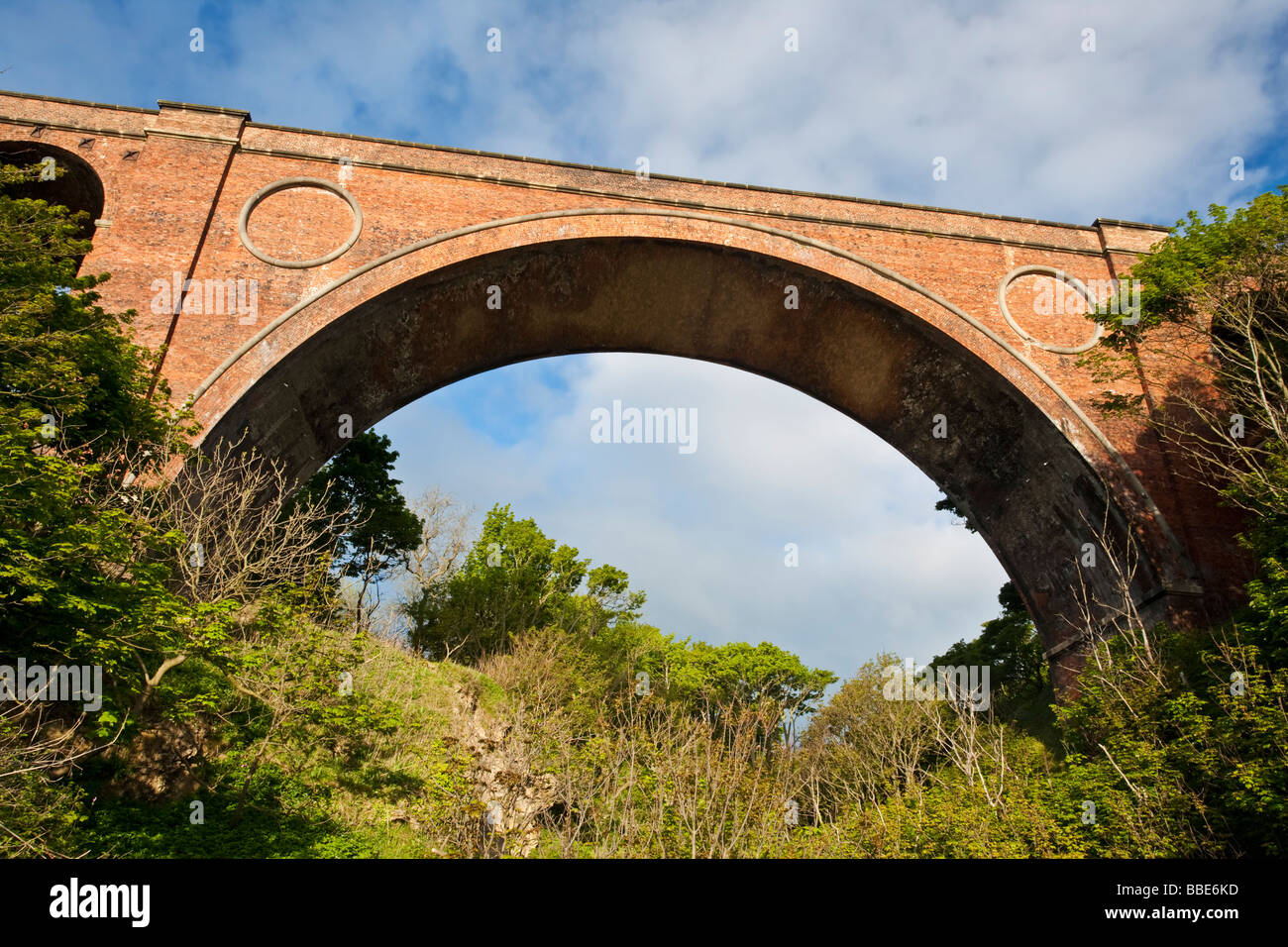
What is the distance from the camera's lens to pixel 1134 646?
11844 millimetres

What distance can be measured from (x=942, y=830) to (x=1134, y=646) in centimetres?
389

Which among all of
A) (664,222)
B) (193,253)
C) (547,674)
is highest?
(664,222)

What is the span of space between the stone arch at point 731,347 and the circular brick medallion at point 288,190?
60cm

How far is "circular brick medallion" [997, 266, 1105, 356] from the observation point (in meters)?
14.6

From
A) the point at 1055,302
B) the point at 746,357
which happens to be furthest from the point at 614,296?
the point at 1055,302

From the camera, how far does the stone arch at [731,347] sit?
13.4m

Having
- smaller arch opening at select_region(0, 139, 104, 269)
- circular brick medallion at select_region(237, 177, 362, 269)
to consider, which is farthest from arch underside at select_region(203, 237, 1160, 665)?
smaller arch opening at select_region(0, 139, 104, 269)

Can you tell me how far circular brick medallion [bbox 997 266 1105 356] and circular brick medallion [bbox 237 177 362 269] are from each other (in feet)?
37.2

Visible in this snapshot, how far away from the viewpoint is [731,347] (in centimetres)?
1634

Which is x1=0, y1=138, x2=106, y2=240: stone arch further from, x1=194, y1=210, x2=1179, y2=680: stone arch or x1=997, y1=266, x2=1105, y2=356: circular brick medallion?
x1=997, y1=266, x2=1105, y2=356: circular brick medallion

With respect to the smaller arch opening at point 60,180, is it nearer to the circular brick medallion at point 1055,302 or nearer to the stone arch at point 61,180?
the stone arch at point 61,180
